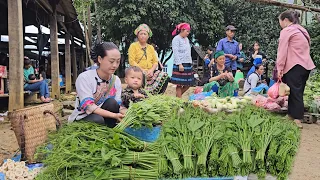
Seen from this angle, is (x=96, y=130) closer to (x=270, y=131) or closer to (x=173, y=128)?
(x=173, y=128)

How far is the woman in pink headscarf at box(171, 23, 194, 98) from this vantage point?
23.4 feet

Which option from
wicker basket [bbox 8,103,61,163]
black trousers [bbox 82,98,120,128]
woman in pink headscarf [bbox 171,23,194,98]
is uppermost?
woman in pink headscarf [bbox 171,23,194,98]

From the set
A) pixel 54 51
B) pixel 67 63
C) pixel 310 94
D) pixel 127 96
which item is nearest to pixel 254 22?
pixel 67 63

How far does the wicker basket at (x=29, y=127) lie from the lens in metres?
3.84

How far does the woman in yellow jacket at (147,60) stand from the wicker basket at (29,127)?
6.31 feet

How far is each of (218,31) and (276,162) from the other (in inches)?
731

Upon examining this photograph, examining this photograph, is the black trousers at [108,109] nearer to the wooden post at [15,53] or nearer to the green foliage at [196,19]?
the wooden post at [15,53]

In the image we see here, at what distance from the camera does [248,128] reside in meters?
2.54

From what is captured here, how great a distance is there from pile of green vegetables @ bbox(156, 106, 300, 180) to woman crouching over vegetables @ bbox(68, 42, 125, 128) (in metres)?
1.08

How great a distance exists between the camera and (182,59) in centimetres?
716

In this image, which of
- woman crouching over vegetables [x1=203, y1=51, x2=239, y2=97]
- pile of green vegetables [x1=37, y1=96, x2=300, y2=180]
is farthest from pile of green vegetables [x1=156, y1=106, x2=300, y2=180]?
woman crouching over vegetables [x1=203, y1=51, x2=239, y2=97]

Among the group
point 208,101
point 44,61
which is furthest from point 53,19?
point 44,61

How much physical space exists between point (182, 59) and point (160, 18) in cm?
1215

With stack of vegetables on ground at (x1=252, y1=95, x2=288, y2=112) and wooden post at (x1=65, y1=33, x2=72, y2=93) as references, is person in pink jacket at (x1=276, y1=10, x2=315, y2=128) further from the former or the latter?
wooden post at (x1=65, y1=33, x2=72, y2=93)
